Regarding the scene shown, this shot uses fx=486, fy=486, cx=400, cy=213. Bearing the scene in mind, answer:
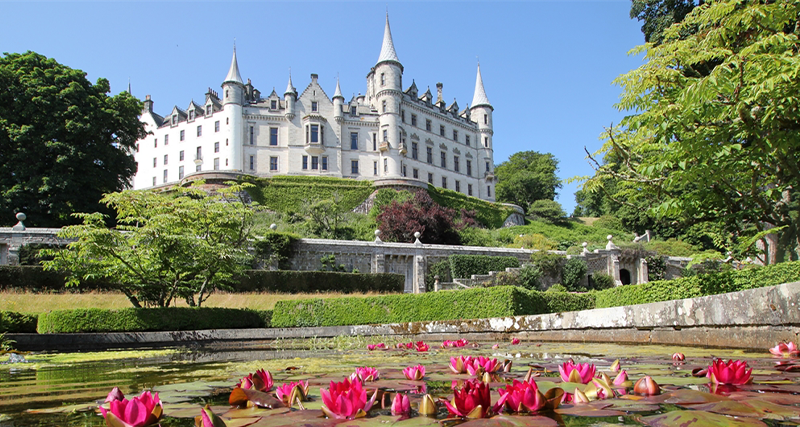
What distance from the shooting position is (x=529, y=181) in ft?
204

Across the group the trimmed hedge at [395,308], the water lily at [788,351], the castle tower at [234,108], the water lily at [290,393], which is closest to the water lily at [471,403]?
the water lily at [290,393]

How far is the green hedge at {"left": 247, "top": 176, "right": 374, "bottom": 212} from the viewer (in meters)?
42.3

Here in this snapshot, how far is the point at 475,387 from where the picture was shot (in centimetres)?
147

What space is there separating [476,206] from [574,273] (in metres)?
23.1

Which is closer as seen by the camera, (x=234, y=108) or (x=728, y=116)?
(x=728, y=116)

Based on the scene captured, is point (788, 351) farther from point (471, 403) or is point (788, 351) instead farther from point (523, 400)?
point (471, 403)

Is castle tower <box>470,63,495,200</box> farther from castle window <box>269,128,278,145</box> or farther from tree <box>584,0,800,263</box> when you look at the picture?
tree <box>584,0,800,263</box>

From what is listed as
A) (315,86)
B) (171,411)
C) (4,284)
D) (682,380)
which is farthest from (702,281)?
(315,86)

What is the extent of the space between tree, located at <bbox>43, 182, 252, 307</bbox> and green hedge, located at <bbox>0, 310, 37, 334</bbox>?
61.9 inches

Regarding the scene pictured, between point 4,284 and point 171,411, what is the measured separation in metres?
19.4

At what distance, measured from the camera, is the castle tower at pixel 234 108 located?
154ft

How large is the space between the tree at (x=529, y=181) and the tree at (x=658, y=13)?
4104 cm

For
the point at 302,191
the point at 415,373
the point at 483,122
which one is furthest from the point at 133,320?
the point at 483,122

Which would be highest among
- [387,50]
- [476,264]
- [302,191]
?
[387,50]
